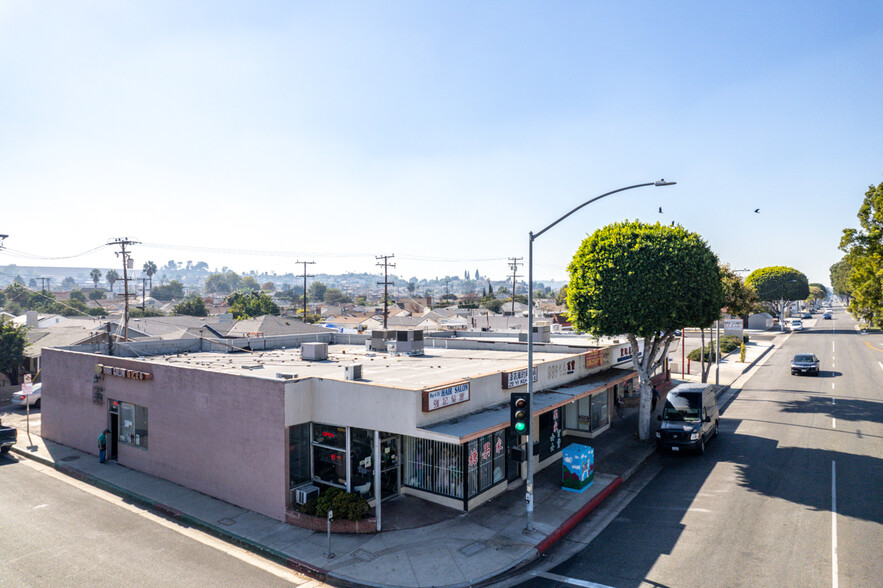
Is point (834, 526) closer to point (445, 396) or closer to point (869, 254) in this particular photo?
point (445, 396)

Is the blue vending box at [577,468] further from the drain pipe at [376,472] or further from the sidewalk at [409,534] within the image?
the drain pipe at [376,472]

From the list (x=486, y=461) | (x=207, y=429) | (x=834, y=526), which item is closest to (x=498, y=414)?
(x=486, y=461)

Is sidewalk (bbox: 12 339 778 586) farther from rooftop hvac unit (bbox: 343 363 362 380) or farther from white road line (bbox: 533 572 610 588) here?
rooftop hvac unit (bbox: 343 363 362 380)

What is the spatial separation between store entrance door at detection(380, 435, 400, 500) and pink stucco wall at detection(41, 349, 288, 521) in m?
3.04

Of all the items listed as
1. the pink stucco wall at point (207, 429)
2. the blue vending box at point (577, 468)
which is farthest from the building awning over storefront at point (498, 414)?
the pink stucco wall at point (207, 429)

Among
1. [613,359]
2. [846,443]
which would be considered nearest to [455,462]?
[613,359]

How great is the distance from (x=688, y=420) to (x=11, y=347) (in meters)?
41.3

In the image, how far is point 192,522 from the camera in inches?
594

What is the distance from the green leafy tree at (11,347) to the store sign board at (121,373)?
750 inches

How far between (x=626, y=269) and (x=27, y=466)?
85.7 ft

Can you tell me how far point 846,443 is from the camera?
21.3 metres

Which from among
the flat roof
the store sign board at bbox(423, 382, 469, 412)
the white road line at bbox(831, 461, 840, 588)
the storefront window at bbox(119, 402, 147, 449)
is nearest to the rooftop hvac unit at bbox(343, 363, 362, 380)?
the flat roof

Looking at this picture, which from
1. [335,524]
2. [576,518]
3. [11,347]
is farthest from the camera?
[11,347]

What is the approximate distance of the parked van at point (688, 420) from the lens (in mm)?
20547
